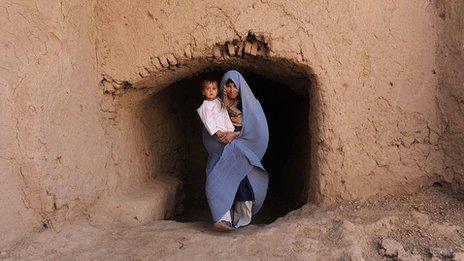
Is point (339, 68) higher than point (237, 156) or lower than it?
higher

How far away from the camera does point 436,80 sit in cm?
370

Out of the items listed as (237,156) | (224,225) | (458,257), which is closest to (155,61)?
(237,156)

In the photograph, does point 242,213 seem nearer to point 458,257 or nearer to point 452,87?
point 458,257

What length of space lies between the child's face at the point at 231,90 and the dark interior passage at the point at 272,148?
3.62 ft

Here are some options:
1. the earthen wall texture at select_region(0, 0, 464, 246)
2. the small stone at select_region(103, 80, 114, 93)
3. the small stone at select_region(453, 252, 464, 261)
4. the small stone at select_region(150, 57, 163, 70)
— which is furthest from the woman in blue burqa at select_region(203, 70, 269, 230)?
the small stone at select_region(453, 252, 464, 261)

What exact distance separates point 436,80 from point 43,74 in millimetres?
2634

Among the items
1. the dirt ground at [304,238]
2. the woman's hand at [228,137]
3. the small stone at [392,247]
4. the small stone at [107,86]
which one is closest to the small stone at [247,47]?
the woman's hand at [228,137]

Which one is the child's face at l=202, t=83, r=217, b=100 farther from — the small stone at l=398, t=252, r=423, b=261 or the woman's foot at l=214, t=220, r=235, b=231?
the small stone at l=398, t=252, r=423, b=261

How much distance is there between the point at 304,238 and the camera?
124 inches

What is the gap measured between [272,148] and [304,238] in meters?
3.18

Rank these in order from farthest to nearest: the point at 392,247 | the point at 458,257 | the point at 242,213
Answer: the point at 242,213 < the point at 392,247 < the point at 458,257

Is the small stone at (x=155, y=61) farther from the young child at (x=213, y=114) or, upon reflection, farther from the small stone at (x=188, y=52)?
the young child at (x=213, y=114)

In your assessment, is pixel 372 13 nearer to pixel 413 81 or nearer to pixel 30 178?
pixel 413 81

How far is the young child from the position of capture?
3631 mm
